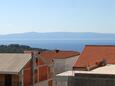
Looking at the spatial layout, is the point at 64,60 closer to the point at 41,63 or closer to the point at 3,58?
the point at 41,63

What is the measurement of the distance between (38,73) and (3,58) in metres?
4.24

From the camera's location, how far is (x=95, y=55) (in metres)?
43.8

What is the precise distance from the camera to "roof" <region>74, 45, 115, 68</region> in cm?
4156

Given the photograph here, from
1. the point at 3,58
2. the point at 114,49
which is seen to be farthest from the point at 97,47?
the point at 3,58

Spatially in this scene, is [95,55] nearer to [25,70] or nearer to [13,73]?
[25,70]

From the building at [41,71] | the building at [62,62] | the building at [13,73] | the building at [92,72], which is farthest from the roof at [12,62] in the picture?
the building at [62,62]

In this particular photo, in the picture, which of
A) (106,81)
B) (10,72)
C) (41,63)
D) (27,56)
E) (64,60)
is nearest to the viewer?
(106,81)

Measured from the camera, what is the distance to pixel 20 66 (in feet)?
124

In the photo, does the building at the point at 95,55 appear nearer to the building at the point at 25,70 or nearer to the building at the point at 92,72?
the building at the point at 92,72

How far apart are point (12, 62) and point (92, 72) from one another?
16044mm

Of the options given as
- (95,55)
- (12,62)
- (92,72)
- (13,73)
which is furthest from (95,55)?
(92,72)

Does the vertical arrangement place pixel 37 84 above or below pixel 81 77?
below

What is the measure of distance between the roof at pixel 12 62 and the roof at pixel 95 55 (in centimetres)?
554

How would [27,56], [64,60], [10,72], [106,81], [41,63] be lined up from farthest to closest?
[64,60]
[41,63]
[27,56]
[10,72]
[106,81]
